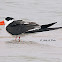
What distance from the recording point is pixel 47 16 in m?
15.7

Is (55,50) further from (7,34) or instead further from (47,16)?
(47,16)

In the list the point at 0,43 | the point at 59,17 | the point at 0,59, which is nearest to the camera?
the point at 0,59

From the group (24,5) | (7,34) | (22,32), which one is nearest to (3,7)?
(24,5)

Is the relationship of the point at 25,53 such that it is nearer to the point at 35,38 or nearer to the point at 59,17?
the point at 35,38

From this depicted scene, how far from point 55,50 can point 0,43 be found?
1.85 meters

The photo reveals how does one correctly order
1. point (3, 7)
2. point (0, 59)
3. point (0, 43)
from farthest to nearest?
point (3, 7) → point (0, 43) → point (0, 59)

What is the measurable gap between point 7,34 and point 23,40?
100 centimetres

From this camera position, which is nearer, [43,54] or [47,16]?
[43,54]

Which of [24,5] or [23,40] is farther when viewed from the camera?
[24,5]

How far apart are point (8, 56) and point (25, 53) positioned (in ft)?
1.77

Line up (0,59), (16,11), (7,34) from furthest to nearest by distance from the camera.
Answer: (16,11) < (7,34) < (0,59)

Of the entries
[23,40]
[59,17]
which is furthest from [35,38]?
[59,17]

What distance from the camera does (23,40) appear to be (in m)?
11.5

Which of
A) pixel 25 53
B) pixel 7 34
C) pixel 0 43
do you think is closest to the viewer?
pixel 25 53
